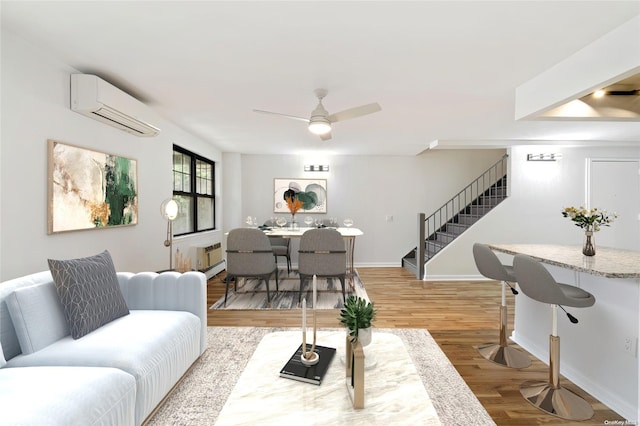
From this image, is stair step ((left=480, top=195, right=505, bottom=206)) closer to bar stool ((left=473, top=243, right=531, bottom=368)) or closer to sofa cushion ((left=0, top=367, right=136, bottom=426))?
bar stool ((left=473, top=243, right=531, bottom=368))

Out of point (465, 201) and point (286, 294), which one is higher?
point (465, 201)

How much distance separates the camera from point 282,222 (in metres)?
5.24

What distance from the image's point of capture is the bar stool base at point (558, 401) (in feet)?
6.27

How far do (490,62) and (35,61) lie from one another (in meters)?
3.32

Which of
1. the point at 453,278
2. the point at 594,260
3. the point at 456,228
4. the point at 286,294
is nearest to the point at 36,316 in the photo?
the point at 286,294

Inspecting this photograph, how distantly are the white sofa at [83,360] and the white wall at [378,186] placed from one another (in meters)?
4.41

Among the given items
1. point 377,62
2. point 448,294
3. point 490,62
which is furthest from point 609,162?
point 377,62

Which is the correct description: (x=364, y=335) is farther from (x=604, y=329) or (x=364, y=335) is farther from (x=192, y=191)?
(x=192, y=191)

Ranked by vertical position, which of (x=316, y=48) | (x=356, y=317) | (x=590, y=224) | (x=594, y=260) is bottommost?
(x=356, y=317)

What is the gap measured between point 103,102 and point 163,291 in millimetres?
1597

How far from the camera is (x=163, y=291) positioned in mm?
2398

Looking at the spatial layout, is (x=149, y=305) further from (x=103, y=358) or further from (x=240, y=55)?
(x=240, y=55)

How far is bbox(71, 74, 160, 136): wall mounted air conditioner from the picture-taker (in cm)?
242

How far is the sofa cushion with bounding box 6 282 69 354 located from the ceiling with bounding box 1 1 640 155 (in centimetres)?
161
